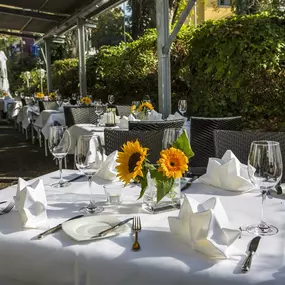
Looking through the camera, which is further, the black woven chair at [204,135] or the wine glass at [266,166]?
the black woven chair at [204,135]

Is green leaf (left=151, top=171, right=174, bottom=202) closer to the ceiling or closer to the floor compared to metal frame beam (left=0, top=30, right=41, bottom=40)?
closer to the floor

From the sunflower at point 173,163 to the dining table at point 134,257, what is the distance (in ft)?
0.52

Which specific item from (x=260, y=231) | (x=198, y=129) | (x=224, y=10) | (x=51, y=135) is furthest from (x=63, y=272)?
(x=224, y=10)

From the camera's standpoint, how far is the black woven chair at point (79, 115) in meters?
4.75

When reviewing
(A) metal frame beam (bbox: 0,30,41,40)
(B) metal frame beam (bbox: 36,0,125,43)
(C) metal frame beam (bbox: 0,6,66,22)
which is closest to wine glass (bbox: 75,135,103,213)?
(B) metal frame beam (bbox: 36,0,125,43)

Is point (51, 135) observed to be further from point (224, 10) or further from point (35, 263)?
point (224, 10)

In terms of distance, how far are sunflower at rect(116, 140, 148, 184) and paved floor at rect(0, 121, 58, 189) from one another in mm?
3474

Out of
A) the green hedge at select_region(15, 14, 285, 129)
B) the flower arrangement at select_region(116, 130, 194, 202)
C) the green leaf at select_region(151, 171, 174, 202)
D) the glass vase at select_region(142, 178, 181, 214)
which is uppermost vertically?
the green hedge at select_region(15, 14, 285, 129)

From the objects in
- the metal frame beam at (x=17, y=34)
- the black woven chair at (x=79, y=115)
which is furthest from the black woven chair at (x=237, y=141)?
the metal frame beam at (x=17, y=34)

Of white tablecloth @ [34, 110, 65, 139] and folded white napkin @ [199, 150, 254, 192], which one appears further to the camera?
white tablecloth @ [34, 110, 65, 139]

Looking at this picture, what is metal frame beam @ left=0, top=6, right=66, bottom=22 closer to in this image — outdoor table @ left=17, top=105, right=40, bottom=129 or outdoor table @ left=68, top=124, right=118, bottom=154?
outdoor table @ left=17, top=105, right=40, bottom=129

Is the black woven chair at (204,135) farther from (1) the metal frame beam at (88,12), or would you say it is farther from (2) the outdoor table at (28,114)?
(2) the outdoor table at (28,114)

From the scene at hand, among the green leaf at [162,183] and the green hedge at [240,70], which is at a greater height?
the green hedge at [240,70]

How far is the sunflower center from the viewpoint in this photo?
126cm
